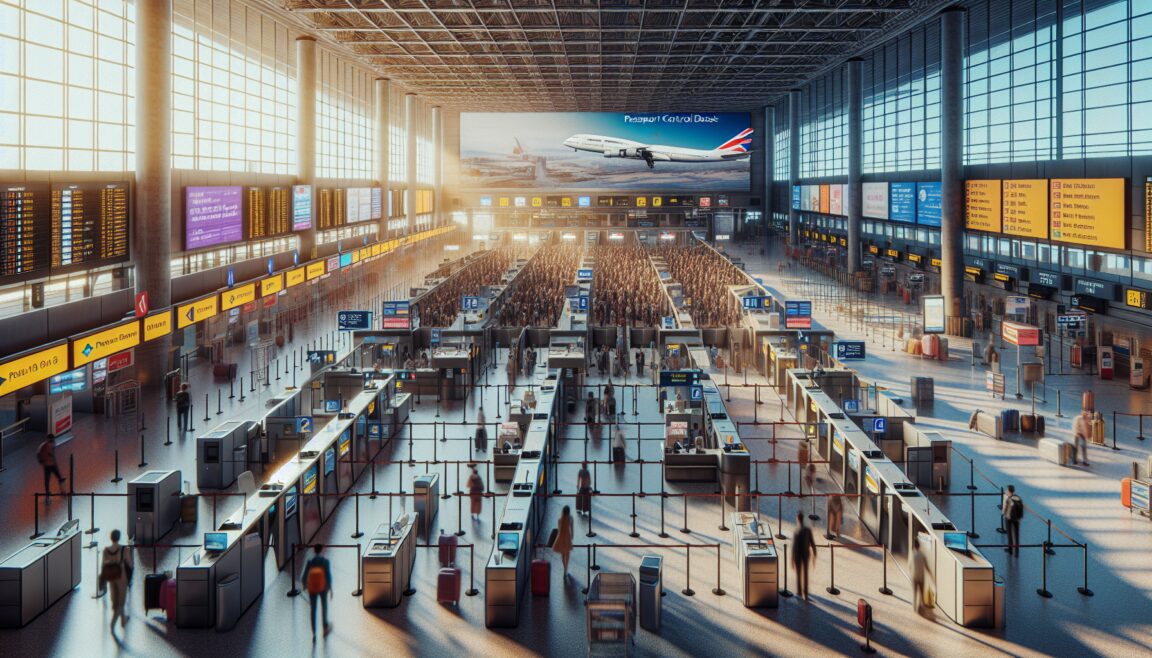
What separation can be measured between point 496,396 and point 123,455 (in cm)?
1014

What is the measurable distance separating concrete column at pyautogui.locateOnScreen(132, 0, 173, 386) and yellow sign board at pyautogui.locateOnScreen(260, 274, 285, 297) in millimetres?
7415

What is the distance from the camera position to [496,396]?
26.3m

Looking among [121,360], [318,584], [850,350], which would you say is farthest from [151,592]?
[850,350]

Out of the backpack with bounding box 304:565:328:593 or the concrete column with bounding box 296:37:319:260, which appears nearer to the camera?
the backpack with bounding box 304:565:328:593

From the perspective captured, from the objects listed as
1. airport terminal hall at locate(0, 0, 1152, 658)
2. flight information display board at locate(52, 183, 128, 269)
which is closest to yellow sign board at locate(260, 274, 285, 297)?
airport terminal hall at locate(0, 0, 1152, 658)

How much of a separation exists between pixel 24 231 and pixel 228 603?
13.4 meters

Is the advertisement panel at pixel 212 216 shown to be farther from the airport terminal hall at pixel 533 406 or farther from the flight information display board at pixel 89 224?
the flight information display board at pixel 89 224

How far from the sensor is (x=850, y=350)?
25.7 metres

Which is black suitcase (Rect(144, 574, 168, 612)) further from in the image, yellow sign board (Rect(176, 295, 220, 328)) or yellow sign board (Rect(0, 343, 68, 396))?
yellow sign board (Rect(176, 295, 220, 328))

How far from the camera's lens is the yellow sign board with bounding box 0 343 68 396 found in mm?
17219

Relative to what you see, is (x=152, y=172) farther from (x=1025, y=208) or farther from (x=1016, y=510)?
(x=1025, y=208)

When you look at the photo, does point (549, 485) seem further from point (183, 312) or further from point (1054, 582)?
point (183, 312)

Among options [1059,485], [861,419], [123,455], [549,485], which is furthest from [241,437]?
[1059,485]

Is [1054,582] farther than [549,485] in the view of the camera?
No
